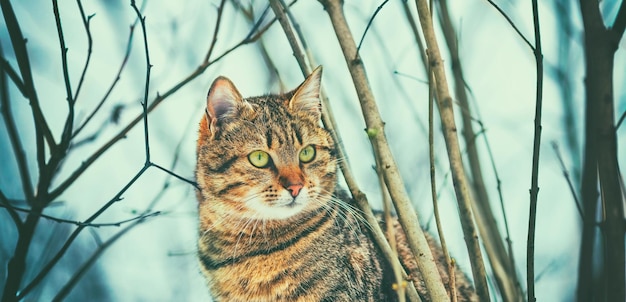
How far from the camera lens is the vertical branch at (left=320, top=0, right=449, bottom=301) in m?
1.60

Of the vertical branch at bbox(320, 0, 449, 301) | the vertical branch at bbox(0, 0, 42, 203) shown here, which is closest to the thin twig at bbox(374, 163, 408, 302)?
the vertical branch at bbox(320, 0, 449, 301)

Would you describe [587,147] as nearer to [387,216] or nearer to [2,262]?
[387,216]

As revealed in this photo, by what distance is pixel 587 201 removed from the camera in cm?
173

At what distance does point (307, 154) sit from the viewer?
2373 mm

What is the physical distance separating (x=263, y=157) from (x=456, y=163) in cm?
92

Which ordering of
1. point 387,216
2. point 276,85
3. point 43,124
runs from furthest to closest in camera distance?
point 276,85 → point 43,124 → point 387,216

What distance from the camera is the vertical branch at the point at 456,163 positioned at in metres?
1.62

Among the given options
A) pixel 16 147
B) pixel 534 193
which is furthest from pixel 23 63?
pixel 534 193

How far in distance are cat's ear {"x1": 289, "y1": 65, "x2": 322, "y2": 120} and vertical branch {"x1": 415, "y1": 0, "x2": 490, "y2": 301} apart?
1.51 ft

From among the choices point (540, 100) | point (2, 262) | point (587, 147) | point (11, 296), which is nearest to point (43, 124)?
point (11, 296)

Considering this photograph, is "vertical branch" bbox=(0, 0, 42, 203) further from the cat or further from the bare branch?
the bare branch

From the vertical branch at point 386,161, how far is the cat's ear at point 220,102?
593 millimetres

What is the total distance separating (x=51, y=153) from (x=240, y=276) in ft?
2.86

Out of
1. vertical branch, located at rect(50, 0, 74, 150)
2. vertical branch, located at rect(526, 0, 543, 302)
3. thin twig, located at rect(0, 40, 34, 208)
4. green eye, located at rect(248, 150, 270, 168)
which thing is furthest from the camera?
green eye, located at rect(248, 150, 270, 168)
